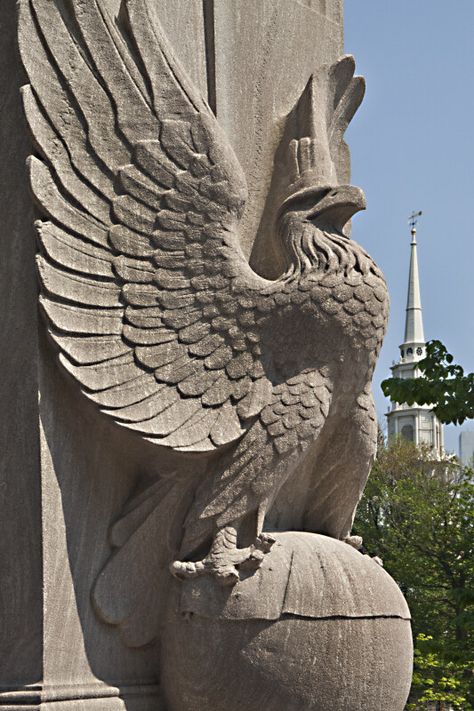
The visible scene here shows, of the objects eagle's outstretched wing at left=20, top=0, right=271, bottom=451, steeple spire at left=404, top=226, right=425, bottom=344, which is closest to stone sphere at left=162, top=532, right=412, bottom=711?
eagle's outstretched wing at left=20, top=0, right=271, bottom=451

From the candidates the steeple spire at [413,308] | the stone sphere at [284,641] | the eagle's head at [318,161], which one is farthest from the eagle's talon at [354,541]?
the steeple spire at [413,308]

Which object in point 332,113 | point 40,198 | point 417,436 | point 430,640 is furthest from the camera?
point 417,436

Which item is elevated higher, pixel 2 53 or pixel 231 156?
pixel 2 53

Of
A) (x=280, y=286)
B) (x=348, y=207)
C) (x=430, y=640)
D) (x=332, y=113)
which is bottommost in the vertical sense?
(x=430, y=640)

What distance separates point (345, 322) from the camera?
5.13m

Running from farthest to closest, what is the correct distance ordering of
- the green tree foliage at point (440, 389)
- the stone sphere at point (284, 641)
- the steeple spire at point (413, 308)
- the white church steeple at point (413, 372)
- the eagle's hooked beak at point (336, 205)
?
the steeple spire at point (413, 308) → the white church steeple at point (413, 372) → the green tree foliage at point (440, 389) → the eagle's hooked beak at point (336, 205) → the stone sphere at point (284, 641)

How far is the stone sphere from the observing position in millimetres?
4805

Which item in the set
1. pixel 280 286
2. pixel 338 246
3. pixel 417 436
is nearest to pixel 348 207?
pixel 338 246

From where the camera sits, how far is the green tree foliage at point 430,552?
1628 centimetres

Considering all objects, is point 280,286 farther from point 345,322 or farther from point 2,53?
point 2,53

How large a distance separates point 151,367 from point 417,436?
46891 millimetres

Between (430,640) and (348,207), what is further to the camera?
(430,640)

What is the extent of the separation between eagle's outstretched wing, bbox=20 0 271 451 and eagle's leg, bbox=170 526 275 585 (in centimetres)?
39

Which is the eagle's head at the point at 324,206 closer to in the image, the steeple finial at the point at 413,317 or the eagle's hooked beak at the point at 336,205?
the eagle's hooked beak at the point at 336,205
